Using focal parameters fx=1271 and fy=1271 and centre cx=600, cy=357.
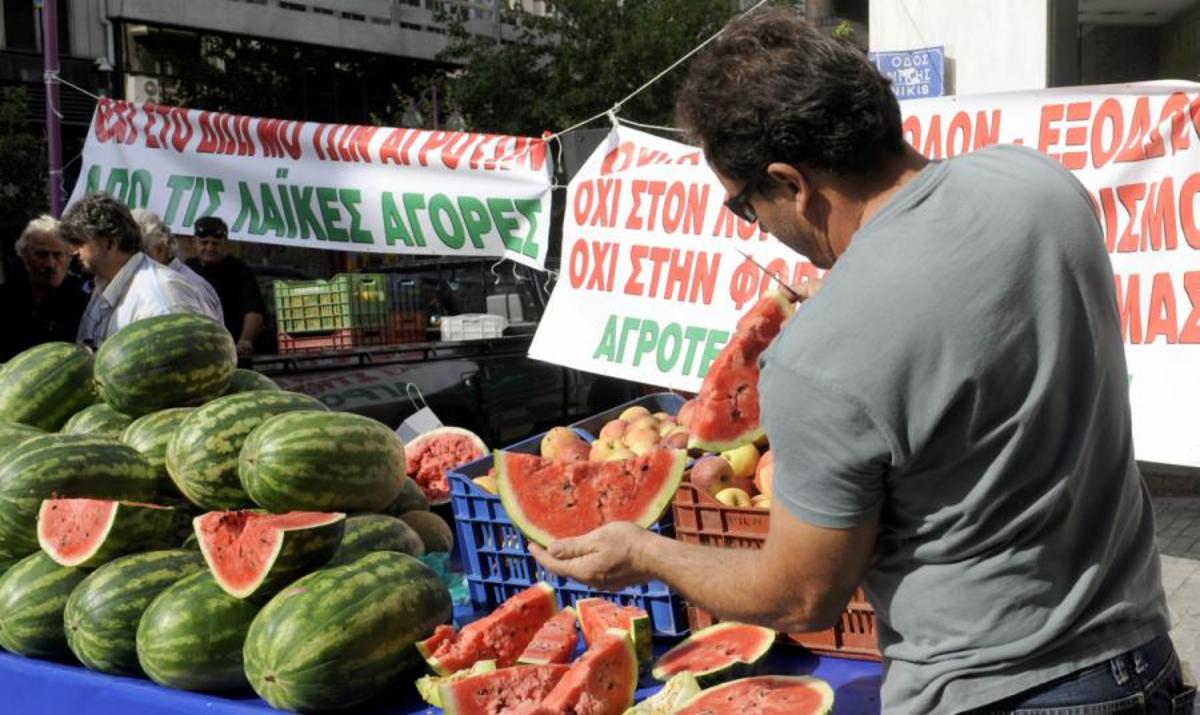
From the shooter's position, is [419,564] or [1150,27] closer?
[419,564]

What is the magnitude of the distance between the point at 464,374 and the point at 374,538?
5597mm

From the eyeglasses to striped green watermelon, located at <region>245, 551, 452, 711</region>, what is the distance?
1314 millimetres

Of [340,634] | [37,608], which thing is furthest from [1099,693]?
[37,608]

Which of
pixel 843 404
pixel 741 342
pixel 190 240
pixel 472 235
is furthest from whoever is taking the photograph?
pixel 190 240

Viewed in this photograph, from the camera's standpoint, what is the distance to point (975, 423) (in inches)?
70.7

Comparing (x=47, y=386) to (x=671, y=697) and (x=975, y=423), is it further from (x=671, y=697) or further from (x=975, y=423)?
(x=975, y=423)

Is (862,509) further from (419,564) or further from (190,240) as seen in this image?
(190,240)

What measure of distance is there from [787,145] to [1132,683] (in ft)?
3.13

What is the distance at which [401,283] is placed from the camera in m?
11.8

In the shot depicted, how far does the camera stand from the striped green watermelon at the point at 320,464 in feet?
10.5

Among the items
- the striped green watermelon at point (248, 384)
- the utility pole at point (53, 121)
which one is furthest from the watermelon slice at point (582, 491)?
the utility pole at point (53, 121)

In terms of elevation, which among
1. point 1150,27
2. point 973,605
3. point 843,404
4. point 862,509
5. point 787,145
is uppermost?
point 1150,27

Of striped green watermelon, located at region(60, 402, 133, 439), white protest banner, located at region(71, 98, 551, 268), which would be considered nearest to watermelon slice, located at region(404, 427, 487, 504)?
striped green watermelon, located at region(60, 402, 133, 439)

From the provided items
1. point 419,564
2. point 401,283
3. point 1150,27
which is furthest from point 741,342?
point 1150,27
